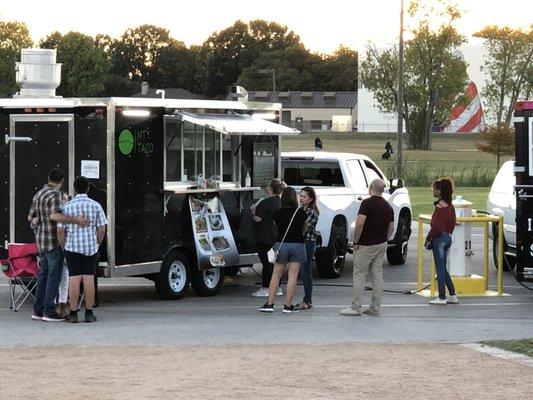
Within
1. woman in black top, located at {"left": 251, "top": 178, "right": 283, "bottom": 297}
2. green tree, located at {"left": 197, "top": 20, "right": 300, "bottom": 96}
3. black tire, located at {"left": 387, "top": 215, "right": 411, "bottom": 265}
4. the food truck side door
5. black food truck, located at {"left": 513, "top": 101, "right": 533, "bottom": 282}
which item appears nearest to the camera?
the food truck side door

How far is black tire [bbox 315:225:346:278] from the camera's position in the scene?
21156 millimetres

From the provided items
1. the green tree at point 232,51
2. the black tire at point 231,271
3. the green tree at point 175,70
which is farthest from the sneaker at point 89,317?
the green tree at point 175,70

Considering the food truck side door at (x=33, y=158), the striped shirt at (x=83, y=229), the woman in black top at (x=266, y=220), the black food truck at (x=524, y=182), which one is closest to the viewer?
the striped shirt at (x=83, y=229)

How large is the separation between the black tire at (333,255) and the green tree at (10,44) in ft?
410

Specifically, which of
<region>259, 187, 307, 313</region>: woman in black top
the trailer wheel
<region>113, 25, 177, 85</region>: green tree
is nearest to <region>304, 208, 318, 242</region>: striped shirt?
<region>259, 187, 307, 313</region>: woman in black top

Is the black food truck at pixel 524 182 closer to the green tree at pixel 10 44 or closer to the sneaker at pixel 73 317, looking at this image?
the sneaker at pixel 73 317

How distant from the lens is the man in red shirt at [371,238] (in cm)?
1644

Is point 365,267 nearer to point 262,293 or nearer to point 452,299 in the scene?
point 452,299

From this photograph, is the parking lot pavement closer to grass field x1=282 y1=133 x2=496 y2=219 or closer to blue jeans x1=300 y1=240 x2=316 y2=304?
blue jeans x1=300 y1=240 x2=316 y2=304

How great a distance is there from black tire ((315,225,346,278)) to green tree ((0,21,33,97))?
4917 inches

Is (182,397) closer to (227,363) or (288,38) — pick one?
(227,363)

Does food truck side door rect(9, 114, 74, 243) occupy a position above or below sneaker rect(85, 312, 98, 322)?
above

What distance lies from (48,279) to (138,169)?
2240 mm

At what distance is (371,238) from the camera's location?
54.1 ft
